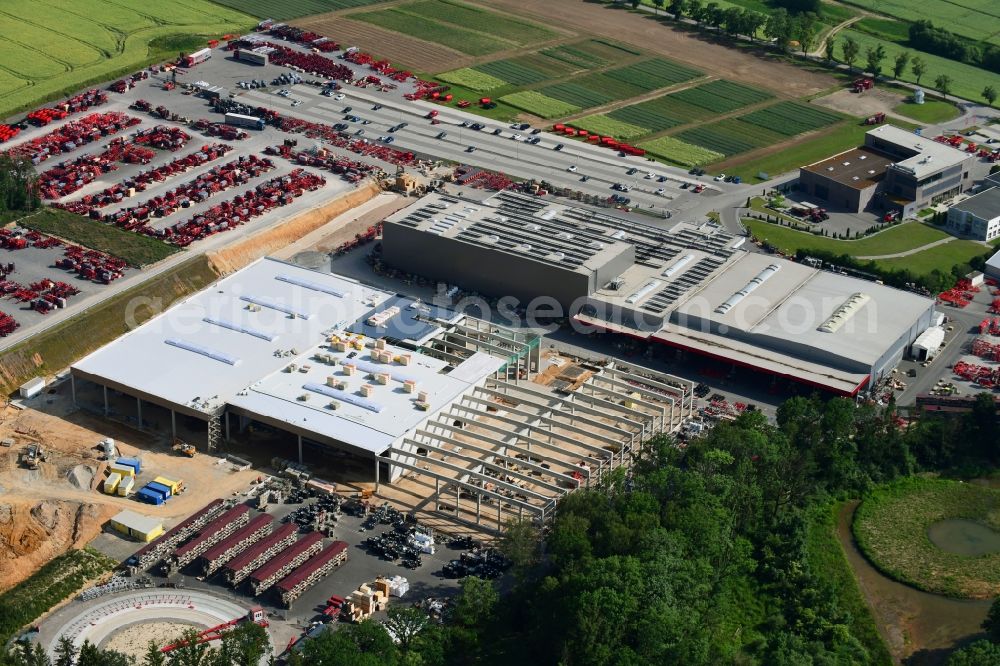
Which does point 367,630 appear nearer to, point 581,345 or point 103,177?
point 581,345

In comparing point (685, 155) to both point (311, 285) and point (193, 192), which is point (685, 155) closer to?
point (193, 192)

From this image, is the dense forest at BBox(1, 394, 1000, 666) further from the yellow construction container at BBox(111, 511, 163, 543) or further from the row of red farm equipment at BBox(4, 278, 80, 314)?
the row of red farm equipment at BBox(4, 278, 80, 314)

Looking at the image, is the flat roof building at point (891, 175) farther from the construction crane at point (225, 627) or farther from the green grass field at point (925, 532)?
the construction crane at point (225, 627)

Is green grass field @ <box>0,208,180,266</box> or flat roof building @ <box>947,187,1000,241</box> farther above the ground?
flat roof building @ <box>947,187,1000,241</box>


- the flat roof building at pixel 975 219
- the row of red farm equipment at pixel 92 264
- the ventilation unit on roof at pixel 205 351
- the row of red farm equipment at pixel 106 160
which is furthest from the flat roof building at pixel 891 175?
the row of red farm equipment at pixel 92 264

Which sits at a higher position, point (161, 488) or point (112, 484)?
point (161, 488)

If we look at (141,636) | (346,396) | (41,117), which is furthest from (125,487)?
(41,117)

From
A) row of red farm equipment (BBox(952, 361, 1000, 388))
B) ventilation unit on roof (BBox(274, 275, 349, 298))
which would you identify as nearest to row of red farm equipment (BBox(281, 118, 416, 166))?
ventilation unit on roof (BBox(274, 275, 349, 298))
